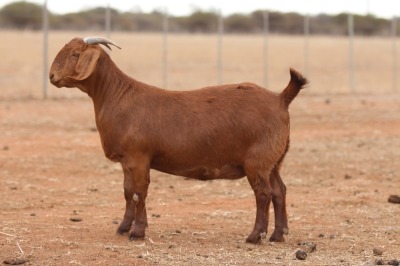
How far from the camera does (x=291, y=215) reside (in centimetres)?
1116

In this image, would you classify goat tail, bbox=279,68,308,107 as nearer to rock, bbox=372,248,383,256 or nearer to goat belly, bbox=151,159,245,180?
goat belly, bbox=151,159,245,180

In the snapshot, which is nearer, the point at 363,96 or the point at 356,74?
the point at 363,96

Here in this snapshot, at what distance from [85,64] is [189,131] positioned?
124 cm

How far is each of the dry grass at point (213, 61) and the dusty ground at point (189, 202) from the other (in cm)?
812

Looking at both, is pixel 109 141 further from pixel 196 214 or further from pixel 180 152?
pixel 196 214

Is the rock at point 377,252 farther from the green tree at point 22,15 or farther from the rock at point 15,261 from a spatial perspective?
the green tree at point 22,15

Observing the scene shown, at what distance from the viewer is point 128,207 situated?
31.7 ft

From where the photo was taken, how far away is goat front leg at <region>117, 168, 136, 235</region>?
946 cm

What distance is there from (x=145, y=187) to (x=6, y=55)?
30.4 metres

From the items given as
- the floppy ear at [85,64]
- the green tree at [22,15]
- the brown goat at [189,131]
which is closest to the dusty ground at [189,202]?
the brown goat at [189,131]

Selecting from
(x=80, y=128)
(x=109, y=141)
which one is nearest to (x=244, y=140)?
(x=109, y=141)

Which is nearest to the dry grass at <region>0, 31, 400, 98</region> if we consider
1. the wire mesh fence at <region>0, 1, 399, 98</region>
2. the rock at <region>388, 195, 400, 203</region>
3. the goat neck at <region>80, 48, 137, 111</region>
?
the wire mesh fence at <region>0, 1, 399, 98</region>

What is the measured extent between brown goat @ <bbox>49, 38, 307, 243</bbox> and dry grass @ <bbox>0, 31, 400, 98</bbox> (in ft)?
47.6

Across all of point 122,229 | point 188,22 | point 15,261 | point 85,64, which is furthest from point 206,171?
point 188,22
